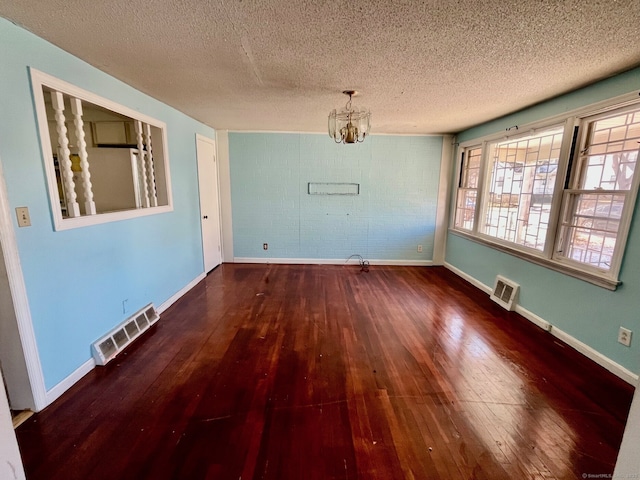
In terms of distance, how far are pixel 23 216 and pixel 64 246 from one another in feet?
1.07

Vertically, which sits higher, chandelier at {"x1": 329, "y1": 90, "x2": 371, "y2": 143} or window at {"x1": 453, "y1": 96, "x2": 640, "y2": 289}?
chandelier at {"x1": 329, "y1": 90, "x2": 371, "y2": 143}

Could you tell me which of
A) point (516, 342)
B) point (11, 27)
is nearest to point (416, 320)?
point (516, 342)

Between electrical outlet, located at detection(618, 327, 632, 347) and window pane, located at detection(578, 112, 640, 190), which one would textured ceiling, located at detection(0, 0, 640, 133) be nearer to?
A: window pane, located at detection(578, 112, 640, 190)

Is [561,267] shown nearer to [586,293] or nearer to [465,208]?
[586,293]

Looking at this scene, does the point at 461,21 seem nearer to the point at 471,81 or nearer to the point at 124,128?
the point at 471,81

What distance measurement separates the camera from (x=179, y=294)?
3.46 meters

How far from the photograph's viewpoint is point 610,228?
2.20m

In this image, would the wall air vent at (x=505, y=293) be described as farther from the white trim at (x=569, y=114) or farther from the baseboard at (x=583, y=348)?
the white trim at (x=569, y=114)

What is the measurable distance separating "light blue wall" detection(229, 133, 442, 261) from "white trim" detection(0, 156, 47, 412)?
3315 mm

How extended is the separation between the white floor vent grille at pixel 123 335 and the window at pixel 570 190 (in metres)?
3.91

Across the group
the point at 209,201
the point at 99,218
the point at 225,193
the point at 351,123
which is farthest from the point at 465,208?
the point at 99,218

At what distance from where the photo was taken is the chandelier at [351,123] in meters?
2.46

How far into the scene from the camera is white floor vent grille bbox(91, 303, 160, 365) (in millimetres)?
2125

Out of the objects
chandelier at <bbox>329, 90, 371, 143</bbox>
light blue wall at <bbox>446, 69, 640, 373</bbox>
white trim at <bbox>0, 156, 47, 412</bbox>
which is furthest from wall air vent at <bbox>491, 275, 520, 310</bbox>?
white trim at <bbox>0, 156, 47, 412</bbox>
